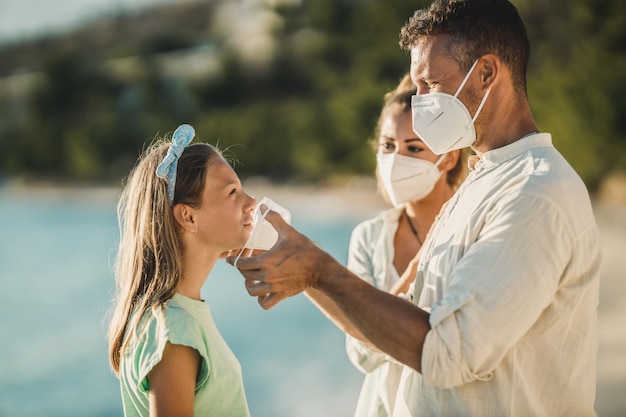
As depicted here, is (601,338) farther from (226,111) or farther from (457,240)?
(226,111)

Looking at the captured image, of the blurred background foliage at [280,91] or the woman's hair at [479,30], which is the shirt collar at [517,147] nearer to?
the woman's hair at [479,30]

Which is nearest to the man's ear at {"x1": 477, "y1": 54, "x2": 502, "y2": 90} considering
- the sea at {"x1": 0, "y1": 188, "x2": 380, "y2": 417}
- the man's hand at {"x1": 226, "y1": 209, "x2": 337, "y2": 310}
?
the man's hand at {"x1": 226, "y1": 209, "x2": 337, "y2": 310}

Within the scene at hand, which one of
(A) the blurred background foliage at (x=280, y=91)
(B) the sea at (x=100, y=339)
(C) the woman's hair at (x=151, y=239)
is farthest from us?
(A) the blurred background foliage at (x=280, y=91)

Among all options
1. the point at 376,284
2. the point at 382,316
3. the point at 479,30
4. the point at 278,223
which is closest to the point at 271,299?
the point at 278,223

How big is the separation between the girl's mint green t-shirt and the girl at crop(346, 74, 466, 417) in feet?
2.46

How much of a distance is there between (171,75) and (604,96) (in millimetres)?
38978

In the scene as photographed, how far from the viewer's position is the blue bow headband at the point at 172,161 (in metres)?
2.37

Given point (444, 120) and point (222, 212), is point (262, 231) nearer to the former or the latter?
point (222, 212)

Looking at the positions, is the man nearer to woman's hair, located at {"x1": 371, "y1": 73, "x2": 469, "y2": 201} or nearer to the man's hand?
the man's hand

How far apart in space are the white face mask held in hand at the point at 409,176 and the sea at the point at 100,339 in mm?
1702

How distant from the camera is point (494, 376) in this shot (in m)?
1.82

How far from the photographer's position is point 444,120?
211 cm

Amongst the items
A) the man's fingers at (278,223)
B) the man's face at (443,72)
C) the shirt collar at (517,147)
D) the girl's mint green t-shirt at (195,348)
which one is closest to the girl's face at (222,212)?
the girl's mint green t-shirt at (195,348)

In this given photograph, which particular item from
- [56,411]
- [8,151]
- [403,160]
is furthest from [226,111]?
[403,160]
